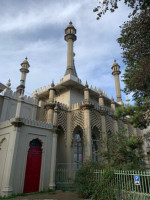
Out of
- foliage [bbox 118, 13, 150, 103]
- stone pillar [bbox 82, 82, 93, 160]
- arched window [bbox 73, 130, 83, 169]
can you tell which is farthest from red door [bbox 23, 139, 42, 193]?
foliage [bbox 118, 13, 150, 103]

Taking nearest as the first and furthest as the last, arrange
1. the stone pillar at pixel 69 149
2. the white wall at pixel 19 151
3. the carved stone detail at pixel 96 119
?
1. the white wall at pixel 19 151
2. the stone pillar at pixel 69 149
3. the carved stone detail at pixel 96 119

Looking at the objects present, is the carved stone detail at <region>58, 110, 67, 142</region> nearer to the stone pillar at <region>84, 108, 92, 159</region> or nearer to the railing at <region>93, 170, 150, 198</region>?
the stone pillar at <region>84, 108, 92, 159</region>

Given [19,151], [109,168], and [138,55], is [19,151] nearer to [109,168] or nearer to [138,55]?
[109,168]

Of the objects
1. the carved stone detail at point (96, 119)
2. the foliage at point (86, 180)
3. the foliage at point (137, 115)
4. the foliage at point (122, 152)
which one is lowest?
the foliage at point (86, 180)

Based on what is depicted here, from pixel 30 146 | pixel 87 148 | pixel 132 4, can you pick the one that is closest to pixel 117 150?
pixel 87 148

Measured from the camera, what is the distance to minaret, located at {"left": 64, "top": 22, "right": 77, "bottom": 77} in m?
21.1

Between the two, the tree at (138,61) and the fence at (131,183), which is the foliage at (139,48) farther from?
the fence at (131,183)

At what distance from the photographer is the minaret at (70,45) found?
832 inches

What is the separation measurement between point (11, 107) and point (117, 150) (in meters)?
9.36

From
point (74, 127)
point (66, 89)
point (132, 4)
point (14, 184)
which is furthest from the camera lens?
point (66, 89)

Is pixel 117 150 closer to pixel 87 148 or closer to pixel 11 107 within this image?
pixel 87 148

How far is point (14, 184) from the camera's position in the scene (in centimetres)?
938

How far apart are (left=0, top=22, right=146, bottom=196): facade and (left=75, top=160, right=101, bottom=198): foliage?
1799 mm

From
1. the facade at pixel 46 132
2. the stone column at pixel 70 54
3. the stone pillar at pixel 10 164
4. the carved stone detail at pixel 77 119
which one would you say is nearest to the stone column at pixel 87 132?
the facade at pixel 46 132
